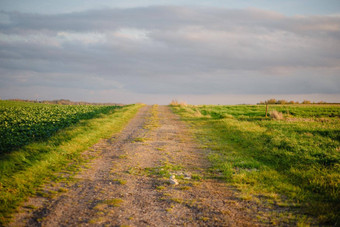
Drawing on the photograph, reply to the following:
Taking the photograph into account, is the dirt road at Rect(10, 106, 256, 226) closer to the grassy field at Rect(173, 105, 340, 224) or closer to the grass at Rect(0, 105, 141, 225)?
the grass at Rect(0, 105, 141, 225)

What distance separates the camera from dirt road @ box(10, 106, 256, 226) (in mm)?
3840

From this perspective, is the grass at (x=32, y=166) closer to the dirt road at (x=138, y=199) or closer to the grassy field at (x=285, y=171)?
the dirt road at (x=138, y=199)

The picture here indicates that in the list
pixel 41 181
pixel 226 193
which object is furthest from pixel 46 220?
pixel 226 193

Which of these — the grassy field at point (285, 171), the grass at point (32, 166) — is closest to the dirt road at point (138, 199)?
the grass at point (32, 166)

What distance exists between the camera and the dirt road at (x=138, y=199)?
3.84 m

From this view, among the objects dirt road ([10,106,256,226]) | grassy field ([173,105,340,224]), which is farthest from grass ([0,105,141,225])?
grassy field ([173,105,340,224])

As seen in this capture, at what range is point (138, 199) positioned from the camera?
4660 millimetres

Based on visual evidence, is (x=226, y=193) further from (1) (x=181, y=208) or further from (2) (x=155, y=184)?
(2) (x=155, y=184)

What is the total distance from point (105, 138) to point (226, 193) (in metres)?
8.14

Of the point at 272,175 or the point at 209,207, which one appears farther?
the point at 272,175

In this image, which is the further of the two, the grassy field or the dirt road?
the grassy field

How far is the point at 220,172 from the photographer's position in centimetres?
654

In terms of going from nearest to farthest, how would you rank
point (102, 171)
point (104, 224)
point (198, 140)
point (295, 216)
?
point (104, 224) → point (295, 216) → point (102, 171) → point (198, 140)

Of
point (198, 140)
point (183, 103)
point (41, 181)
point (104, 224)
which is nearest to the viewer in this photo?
point (104, 224)
